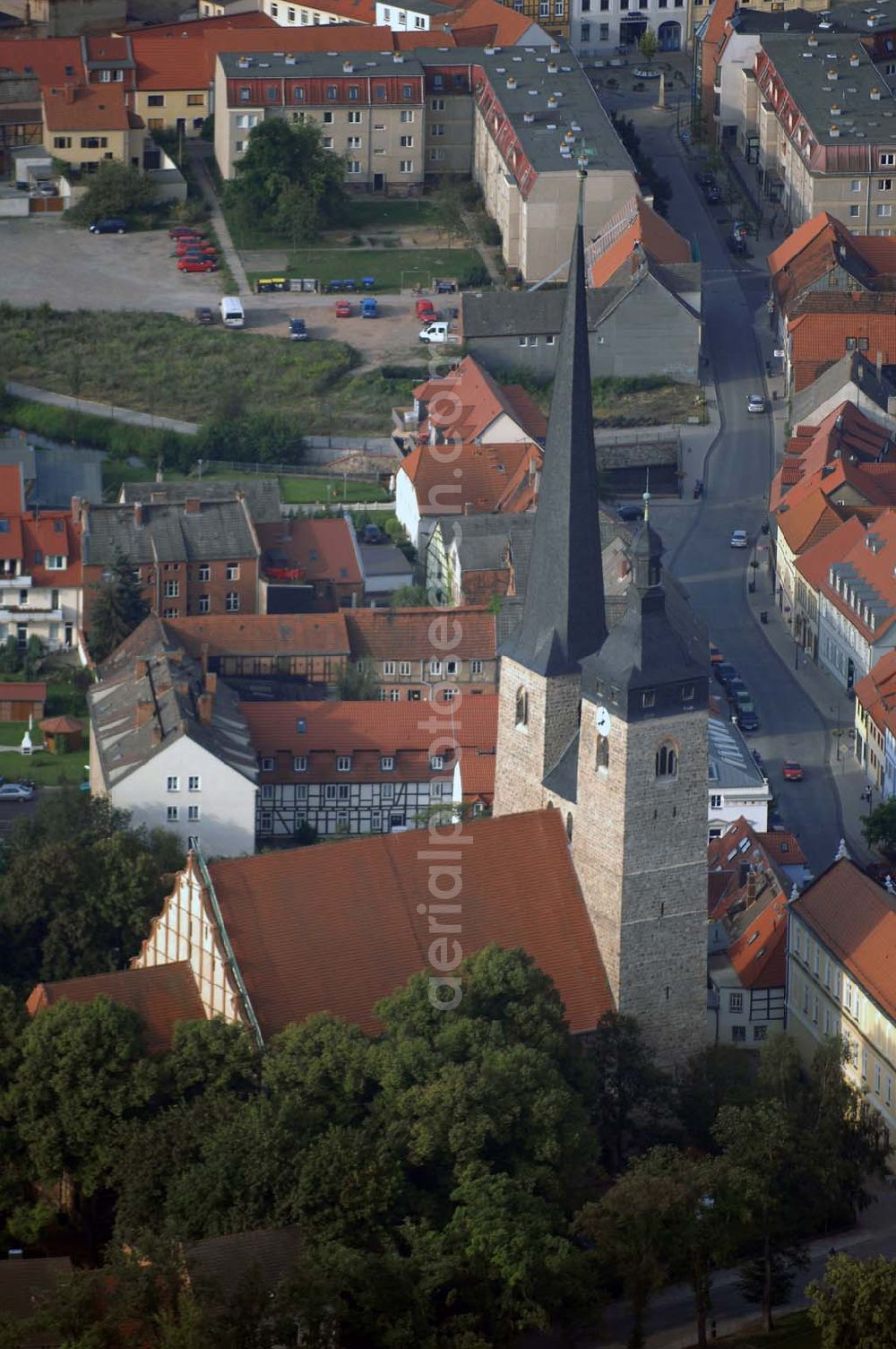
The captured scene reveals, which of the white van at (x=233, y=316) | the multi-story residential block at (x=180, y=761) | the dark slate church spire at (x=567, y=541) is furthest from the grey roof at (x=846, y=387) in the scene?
the dark slate church spire at (x=567, y=541)

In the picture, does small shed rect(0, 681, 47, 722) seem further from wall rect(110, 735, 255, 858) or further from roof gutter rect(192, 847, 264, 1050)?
roof gutter rect(192, 847, 264, 1050)

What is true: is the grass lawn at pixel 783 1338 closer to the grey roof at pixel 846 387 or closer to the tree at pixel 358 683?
the tree at pixel 358 683

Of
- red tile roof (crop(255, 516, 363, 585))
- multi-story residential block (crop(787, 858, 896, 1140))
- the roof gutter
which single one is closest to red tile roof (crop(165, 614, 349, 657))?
red tile roof (crop(255, 516, 363, 585))

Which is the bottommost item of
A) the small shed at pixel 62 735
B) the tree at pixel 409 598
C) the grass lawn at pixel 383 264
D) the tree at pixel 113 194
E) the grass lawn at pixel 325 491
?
the small shed at pixel 62 735

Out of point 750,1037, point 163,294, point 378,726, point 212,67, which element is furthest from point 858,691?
point 212,67

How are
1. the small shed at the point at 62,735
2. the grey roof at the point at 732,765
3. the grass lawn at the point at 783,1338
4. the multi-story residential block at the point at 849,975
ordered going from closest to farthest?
the grass lawn at the point at 783,1338, the multi-story residential block at the point at 849,975, the grey roof at the point at 732,765, the small shed at the point at 62,735

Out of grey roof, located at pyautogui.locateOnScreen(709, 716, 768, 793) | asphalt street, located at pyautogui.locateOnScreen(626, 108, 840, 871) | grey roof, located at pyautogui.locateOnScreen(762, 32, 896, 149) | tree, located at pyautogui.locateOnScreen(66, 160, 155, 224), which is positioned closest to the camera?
grey roof, located at pyautogui.locateOnScreen(709, 716, 768, 793)
